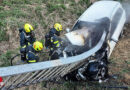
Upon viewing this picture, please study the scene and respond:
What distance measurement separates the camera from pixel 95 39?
5004 mm

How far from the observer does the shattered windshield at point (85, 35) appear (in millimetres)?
4863

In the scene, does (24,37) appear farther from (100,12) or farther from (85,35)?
(100,12)

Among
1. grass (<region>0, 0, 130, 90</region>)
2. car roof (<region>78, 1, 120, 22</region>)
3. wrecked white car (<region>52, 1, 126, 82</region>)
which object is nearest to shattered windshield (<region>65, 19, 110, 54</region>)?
wrecked white car (<region>52, 1, 126, 82</region>)

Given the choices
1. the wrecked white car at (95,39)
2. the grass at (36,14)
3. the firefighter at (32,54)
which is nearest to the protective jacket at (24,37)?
the grass at (36,14)

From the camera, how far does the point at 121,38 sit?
674 cm

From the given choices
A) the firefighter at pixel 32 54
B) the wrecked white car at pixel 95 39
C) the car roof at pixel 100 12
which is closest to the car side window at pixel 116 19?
the wrecked white car at pixel 95 39

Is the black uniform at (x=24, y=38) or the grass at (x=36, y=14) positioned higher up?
the grass at (x=36, y=14)

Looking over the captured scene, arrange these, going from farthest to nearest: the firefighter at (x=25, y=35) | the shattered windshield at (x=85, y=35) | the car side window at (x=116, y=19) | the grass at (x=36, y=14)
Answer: the grass at (x=36, y=14) → the car side window at (x=116, y=19) → the firefighter at (x=25, y=35) → the shattered windshield at (x=85, y=35)

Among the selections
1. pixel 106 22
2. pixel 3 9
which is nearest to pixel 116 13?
pixel 106 22

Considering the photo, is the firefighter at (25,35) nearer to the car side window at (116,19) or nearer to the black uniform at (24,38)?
the black uniform at (24,38)

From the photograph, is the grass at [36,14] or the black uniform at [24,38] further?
the grass at [36,14]

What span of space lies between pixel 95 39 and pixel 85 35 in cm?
42

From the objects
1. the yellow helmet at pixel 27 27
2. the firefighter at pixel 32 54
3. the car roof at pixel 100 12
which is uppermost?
the car roof at pixel 100 12

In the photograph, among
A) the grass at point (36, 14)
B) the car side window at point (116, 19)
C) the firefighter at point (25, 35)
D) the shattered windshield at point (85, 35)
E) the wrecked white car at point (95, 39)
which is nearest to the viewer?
the wrecked white car at point (95, 39)
